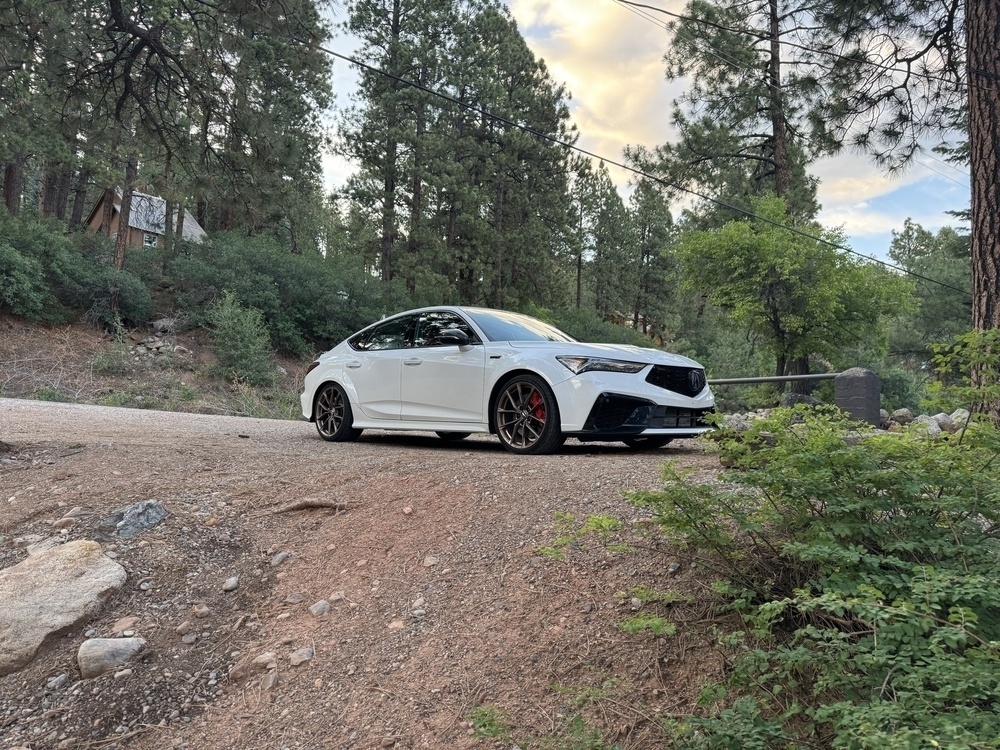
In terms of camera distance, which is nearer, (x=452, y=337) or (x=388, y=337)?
(x=452, y=337)

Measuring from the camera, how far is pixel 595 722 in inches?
89.7

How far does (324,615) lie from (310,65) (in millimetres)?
6813

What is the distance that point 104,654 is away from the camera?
9.67ft

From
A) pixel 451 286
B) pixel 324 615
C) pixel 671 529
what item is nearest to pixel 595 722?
pixel 671 529

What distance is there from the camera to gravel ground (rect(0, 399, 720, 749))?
2422 millimetres

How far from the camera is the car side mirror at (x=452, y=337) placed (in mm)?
6250

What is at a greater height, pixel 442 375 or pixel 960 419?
pixel 442 375

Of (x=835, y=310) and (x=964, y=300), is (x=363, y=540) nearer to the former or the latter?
(x=835, y=310)

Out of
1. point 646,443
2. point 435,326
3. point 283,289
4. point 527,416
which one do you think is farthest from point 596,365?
point 283,289

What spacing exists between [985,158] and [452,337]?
4.36 meters

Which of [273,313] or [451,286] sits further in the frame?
[451,286]

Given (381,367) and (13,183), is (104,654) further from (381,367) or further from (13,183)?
(13,183)

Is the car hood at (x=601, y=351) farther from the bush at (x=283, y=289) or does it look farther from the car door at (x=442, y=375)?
the bush at (x=283, y=289)

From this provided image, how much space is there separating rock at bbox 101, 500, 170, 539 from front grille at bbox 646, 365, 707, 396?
366 cm
